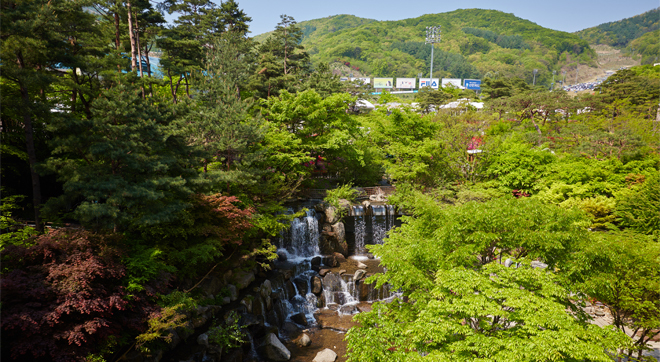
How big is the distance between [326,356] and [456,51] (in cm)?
18283

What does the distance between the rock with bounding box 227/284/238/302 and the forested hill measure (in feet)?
402

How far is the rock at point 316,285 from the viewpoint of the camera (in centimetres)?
1783

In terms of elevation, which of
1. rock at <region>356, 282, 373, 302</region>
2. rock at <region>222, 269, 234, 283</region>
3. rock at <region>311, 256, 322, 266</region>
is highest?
rock at <region>222, 269, 234, 283</region>

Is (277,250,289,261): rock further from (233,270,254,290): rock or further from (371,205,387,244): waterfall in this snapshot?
(371,205,387,244): waterfall

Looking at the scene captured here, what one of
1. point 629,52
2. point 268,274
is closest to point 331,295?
point 268,274

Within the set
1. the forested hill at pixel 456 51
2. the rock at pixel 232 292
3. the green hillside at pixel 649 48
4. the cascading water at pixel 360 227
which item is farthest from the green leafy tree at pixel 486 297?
the green hillside at pixel 649 48

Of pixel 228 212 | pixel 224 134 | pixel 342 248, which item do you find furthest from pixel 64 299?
pixel 342 248

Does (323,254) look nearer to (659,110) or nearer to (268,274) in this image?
(268,274)

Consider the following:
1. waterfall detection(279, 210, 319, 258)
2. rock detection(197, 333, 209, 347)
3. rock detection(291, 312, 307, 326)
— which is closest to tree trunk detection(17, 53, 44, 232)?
rock detection(197, 333, 209, 347)

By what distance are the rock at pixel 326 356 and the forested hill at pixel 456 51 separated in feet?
406

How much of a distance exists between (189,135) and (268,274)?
8086 millimetres

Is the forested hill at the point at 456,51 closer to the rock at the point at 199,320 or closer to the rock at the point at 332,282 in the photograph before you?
the rock at the point at 332,282

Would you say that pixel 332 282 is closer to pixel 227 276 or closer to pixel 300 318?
pixel 300 318

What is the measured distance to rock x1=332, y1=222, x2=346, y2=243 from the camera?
71.5 ft
